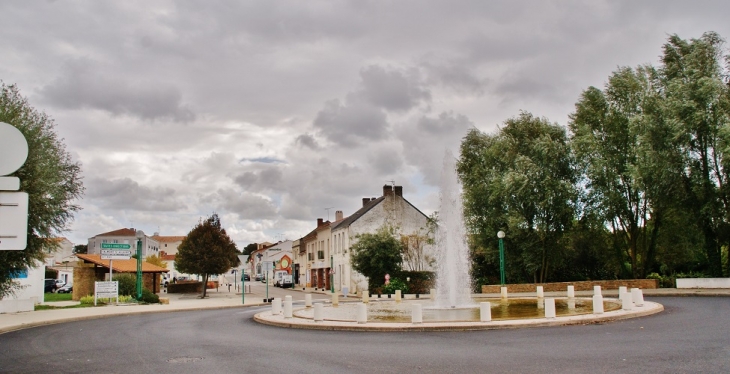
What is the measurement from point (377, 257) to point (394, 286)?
9.86ft

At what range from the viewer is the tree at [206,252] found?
50.6 metres

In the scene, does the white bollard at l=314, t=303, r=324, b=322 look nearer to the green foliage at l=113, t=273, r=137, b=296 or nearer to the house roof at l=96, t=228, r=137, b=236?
the green foliage at l=113, t=273, r=137, b=296

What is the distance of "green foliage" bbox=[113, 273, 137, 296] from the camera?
41.1m

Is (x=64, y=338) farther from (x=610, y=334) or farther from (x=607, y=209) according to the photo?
(x=607, y=209)

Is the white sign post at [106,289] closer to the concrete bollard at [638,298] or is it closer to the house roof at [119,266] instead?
the house roof at [119,266]

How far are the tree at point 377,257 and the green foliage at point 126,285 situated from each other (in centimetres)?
1679

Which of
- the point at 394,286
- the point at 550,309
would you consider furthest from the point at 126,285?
the point at 550,309

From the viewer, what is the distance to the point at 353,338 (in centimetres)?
1541

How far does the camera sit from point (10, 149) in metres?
5.21

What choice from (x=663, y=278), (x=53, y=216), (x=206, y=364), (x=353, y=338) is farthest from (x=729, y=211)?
(x=53, y=216)

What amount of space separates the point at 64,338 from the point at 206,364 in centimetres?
790

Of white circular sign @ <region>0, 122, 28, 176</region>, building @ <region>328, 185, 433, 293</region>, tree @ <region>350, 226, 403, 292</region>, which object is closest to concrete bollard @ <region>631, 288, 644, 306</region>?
white circular sign @ <region>0, 122, 28, 176</region>

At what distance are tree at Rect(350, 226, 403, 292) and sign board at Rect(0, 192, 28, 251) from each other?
4268 centimetres

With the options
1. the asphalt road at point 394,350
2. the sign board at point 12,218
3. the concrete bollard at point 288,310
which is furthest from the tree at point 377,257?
the sign board at point 12,218
